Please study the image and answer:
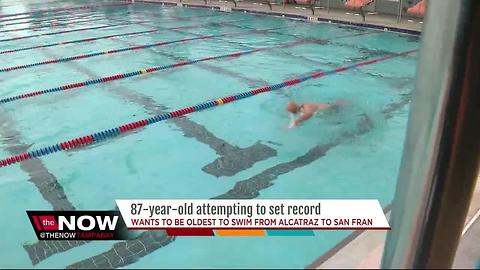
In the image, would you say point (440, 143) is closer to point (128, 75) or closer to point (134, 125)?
point (134, 125)

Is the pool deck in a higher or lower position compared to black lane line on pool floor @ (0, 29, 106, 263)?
higher

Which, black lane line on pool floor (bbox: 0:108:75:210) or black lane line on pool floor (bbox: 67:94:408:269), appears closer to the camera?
black lane line on pool floor (bbox: 67:94:408:269)

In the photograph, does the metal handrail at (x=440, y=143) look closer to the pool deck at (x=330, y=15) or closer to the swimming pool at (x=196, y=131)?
the swimming pool at (x=196, y=131)

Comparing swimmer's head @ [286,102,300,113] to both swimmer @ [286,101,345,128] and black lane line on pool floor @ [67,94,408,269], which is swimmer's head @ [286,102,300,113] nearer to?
swimmer @ [286,101,345,128]

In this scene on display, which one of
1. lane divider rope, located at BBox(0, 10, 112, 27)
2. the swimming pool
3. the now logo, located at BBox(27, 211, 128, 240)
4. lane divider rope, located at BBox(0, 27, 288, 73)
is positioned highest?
lane divider rope, located at BBox(0, 10, 112, 27)

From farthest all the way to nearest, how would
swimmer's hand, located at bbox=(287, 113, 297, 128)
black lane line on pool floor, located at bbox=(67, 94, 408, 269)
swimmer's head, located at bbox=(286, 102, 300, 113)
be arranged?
swimmer's head, located at bbox=(286, 102, 300, 113)
swimmer's hand, located at bbox=(287, 113, 297, 128)
black lane line on pool floor, located at bbox=(67, 94, 408, 269)

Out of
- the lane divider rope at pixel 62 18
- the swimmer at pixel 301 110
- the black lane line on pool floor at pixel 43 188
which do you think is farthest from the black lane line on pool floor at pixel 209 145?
the lane divider rope at pixel 62 18

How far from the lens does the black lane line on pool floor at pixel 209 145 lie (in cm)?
245

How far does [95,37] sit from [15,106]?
4258mm

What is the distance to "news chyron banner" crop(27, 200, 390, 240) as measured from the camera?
96.3 inches

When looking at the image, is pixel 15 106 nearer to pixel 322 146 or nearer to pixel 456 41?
pixel 322 146

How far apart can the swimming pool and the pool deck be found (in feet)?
2.25

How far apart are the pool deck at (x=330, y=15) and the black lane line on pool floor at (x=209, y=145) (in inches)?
197

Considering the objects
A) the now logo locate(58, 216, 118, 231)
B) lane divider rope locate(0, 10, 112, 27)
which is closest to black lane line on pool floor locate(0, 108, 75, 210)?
the now logo locate(58, 216, 118, 231)
